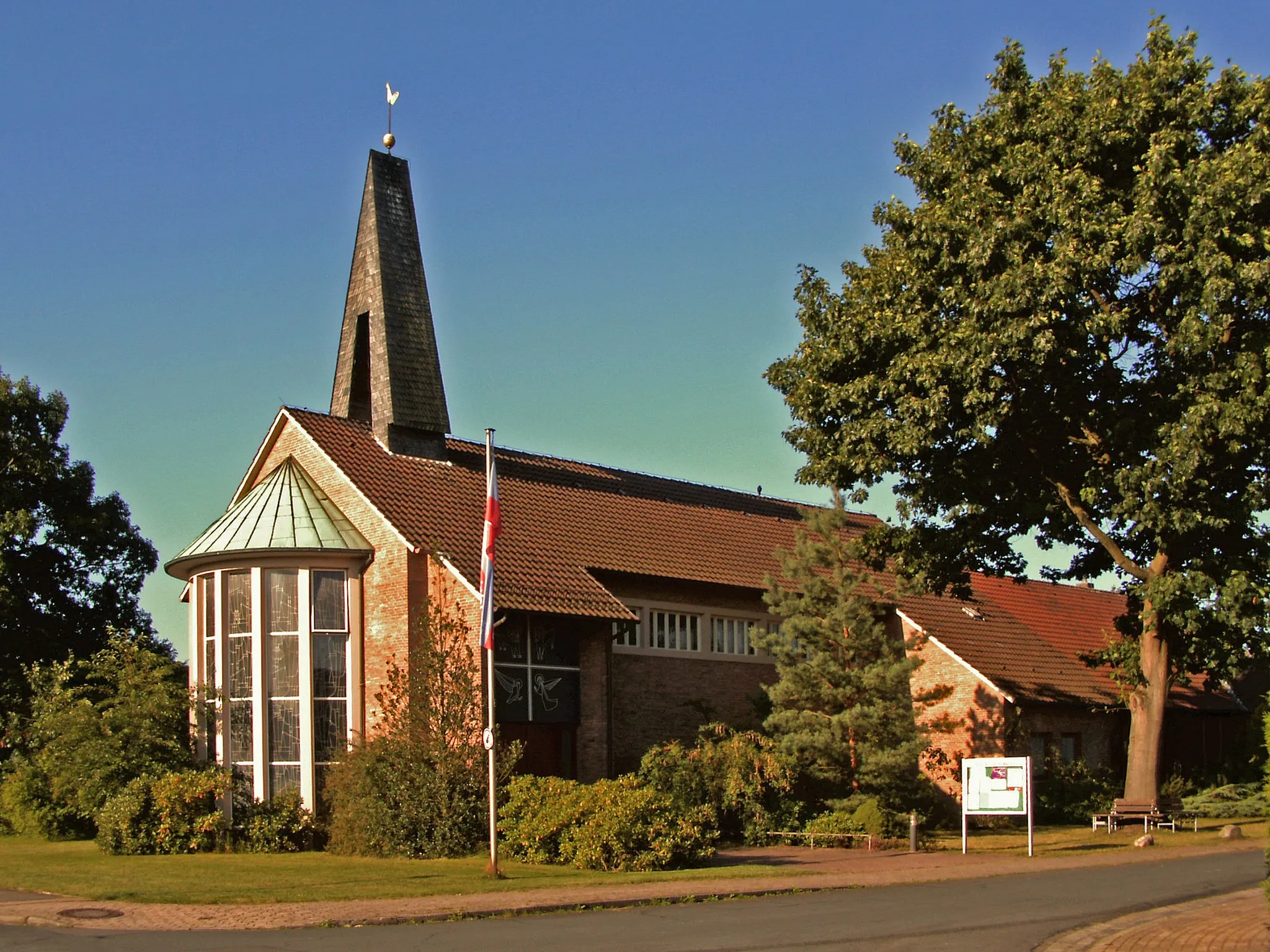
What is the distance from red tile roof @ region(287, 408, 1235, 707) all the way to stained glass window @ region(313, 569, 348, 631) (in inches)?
66.8

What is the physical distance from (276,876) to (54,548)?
2429 cm

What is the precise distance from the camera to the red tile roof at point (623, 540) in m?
27.8

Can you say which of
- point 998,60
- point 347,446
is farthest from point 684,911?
point 998,60

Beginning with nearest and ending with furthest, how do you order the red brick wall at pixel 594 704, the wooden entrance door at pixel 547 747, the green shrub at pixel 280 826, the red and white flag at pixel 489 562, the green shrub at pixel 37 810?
the red and white flag at pixel 489 562 < the green shrub at pixel 280 826 < the wooden entrance door at pixel 547 747 < the red brick wall at pixel 594 704 < the green shrub at pixel 37 810

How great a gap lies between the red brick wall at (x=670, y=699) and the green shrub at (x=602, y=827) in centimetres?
689

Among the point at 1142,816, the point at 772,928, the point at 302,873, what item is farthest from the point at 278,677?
the point at 1142,816

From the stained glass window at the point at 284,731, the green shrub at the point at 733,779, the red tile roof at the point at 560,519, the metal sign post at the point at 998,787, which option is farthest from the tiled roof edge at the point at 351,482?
the metal sign post at the point at 998,787

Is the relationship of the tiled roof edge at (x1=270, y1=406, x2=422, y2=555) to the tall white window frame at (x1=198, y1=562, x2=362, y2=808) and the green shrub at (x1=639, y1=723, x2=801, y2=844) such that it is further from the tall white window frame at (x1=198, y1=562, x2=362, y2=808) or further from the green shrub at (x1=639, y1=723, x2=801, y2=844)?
the green shrub at (x1=639, y1=723, x2=801, y2=844)

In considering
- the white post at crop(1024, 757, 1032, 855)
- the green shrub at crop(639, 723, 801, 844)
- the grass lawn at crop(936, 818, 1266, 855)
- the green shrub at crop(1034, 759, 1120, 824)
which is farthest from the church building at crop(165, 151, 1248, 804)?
the white post at crop(1024, 757, 1032, 855)

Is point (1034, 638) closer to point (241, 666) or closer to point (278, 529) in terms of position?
point (278, 529)

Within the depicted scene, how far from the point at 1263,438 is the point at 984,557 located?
22.5 feet

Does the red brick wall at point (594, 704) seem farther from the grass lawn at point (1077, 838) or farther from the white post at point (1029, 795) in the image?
the white post at point (1029, 795)

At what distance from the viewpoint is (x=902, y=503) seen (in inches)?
1097

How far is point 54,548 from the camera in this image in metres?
40.6
